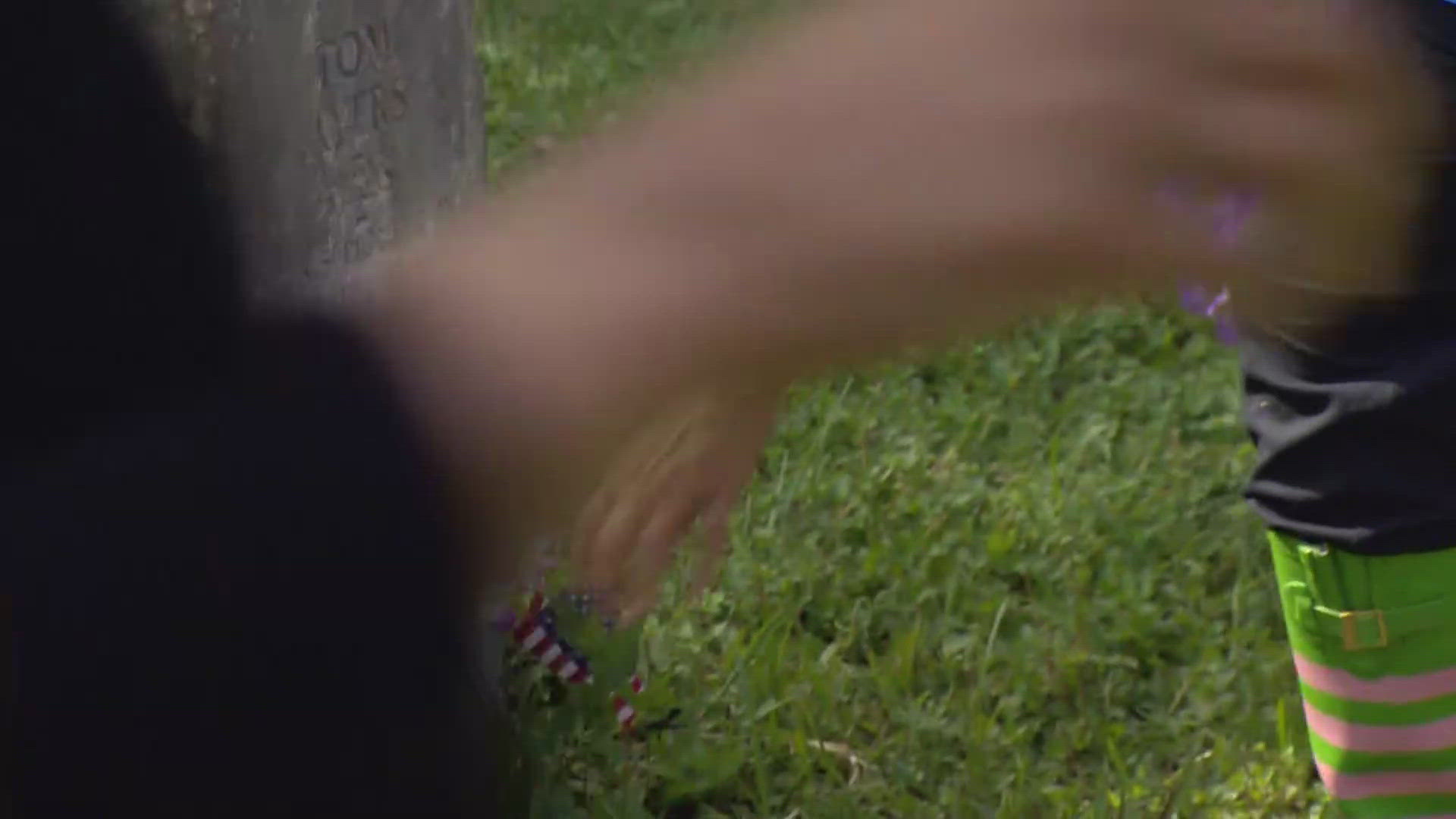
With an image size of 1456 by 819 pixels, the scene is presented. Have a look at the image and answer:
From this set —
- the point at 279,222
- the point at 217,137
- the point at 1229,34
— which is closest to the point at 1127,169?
the point at 1229,34

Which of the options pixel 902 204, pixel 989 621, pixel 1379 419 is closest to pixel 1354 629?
pixel 1379 419

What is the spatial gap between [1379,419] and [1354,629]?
0.25 metres

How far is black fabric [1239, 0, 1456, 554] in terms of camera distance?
1.97 m

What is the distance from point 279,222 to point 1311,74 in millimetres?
1696

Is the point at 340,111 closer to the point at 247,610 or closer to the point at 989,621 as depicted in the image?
the point at 989,621

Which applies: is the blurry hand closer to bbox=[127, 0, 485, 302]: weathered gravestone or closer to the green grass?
bbox=[127, 0, 485, 302]: weathered gravestone

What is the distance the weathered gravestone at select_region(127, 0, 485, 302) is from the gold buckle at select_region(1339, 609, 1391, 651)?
1.11 m

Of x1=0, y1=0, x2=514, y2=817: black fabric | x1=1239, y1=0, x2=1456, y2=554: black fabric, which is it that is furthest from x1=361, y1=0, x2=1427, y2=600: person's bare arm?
x1=1239, y1=0, x2=1456, y2=554: black fabric

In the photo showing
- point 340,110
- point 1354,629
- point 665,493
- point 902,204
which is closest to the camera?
point 902,204

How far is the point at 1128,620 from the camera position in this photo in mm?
2949

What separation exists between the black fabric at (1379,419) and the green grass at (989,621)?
0.36 meters

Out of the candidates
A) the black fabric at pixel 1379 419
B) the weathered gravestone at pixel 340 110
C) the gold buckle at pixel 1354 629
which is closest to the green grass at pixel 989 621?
the weathered gravestone at pixel 340 110

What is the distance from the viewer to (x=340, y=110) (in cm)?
231

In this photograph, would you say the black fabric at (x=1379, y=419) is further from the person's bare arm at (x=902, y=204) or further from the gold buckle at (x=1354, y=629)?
the person's bare arm at (x=902, y=204)
